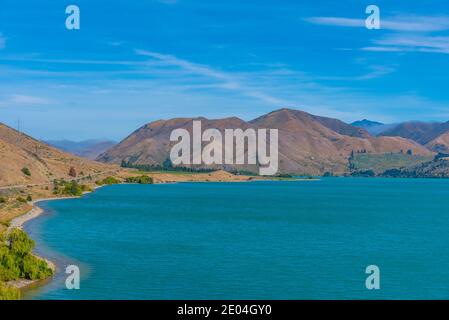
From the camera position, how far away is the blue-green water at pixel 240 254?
64.8 metres

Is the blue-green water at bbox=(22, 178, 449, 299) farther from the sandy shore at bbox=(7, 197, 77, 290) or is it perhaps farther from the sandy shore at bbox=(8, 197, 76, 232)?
the sandy shore at bbox=(8, 197, 76, 232)

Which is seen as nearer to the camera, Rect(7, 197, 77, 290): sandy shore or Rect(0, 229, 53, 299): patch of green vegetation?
Rect(7, 197, 77, 290): sandy shore

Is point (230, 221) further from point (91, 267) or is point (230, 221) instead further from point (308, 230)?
point (91, 267)

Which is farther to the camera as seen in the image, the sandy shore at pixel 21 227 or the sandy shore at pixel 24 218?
the sandy shore at pixel 24 218

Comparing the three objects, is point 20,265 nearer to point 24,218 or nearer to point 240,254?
point 240,254

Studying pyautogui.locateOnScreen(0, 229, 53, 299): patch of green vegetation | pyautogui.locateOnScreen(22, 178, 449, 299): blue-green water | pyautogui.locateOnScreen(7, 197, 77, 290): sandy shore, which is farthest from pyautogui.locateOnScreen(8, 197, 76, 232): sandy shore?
pyautogui.locateOnScreen(0, 229, 53, 299): patch of green vegetation

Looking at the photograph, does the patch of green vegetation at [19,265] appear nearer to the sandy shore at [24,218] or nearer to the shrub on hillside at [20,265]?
the shrub on hillside at [20,265]

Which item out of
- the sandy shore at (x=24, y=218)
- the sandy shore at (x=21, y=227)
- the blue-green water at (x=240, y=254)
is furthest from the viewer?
the sandy shore at (x=24, y=218)

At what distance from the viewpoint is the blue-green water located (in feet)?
212

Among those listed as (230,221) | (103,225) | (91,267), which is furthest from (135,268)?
(230,221)

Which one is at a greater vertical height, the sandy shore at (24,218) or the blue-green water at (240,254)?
the sandy shore at (24,218)

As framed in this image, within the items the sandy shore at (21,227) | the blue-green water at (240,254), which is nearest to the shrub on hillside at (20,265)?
the sandy shore at (21,227)
